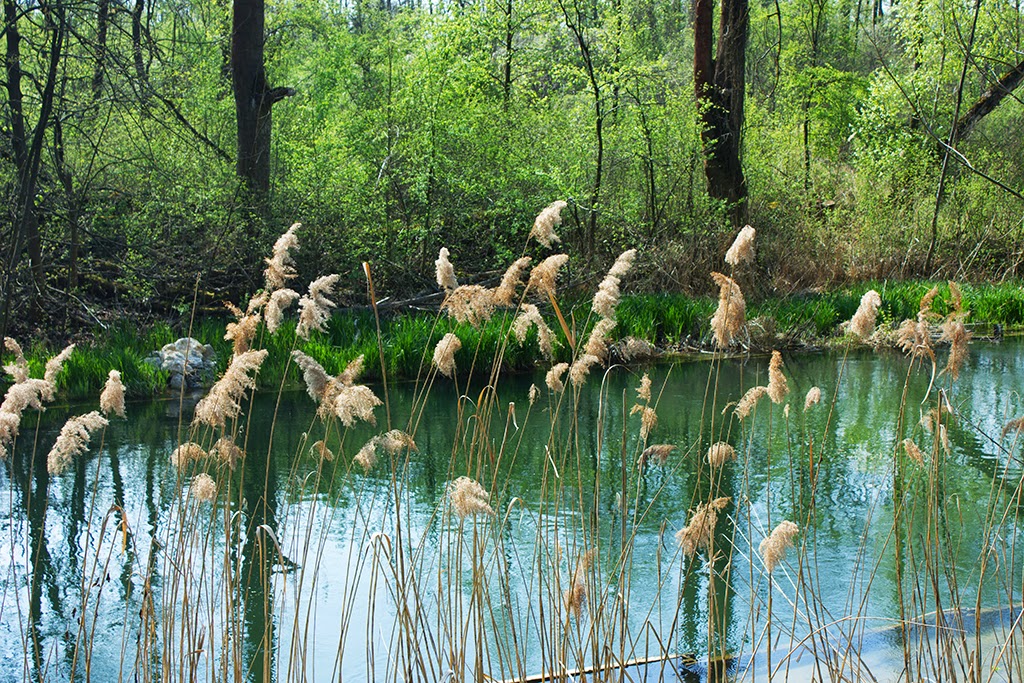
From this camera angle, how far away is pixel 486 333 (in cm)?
952

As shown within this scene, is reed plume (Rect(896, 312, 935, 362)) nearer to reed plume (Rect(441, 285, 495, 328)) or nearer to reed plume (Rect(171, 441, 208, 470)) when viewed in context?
reed plume (Rect(441, 285, 495, 328))

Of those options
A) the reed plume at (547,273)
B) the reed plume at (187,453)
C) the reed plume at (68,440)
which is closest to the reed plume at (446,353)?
the reed plume at (547,273)

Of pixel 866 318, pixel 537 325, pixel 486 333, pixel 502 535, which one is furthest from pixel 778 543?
pixel 486 333

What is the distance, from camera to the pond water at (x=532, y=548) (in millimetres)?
2975

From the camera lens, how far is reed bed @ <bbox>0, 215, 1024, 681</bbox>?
2.82 m

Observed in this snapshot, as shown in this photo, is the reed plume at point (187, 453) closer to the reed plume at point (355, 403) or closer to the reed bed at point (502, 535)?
the reed bed at point (502, 535)

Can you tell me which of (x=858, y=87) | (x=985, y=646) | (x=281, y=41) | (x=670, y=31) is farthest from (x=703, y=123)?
(x=670, y=31)

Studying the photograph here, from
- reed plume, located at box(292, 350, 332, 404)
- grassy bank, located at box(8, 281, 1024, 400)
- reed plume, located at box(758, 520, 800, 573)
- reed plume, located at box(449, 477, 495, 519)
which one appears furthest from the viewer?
grassy bank, located at box(8, 281, 1024, 400)

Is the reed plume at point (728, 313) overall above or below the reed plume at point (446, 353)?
above

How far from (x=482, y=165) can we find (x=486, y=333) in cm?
350

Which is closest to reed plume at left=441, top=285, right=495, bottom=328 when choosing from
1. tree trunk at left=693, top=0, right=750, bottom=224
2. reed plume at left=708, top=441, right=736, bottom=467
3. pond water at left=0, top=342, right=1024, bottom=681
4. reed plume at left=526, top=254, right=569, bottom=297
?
reed plume at left=526, top=254, right=569, bottom=297

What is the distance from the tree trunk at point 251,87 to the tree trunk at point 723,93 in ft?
17.7

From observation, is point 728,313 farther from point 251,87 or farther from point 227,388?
point 251,87

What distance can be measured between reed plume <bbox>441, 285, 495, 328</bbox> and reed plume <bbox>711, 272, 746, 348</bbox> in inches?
22.8
